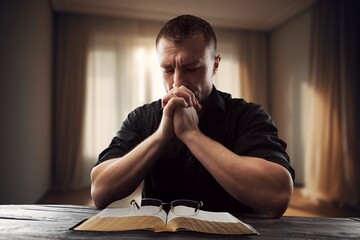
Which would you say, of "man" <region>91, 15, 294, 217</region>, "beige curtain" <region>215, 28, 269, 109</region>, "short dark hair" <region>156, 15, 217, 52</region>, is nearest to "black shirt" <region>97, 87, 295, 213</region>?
"man" <region>91, 15, 294, 217</region>

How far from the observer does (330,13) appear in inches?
126

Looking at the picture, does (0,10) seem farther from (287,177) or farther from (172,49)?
(287,177)

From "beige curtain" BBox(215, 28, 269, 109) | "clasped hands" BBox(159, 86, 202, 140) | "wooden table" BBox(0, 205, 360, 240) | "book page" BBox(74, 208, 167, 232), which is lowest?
"wooden table" BBox(0, 205, 360, 240)

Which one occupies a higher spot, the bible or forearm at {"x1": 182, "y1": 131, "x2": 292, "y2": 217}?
forearm at {"x1": 182, "y1": 131, "x2": 292, "y2": 217}

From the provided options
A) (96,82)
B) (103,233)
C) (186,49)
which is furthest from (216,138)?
(96,82)

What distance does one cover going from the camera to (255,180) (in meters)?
0.78

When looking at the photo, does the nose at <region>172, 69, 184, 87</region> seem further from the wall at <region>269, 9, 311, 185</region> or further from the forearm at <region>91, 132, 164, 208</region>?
the wall at <region>269, 9, 311, 185</region>

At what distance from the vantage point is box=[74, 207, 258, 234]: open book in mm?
585

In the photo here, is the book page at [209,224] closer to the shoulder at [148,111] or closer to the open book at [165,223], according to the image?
the open book at [165,223]

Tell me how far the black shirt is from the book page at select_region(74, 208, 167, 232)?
0.35 metres

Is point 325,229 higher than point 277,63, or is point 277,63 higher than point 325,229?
point 277,63

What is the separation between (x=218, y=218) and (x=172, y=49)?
65cm

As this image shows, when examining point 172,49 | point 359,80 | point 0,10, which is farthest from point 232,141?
point 359,80

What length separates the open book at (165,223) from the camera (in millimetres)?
585
